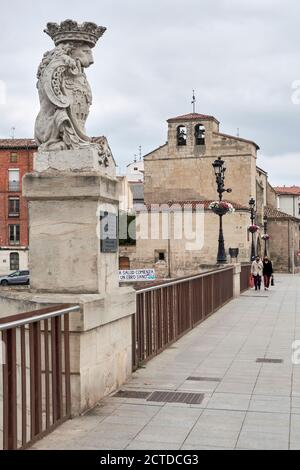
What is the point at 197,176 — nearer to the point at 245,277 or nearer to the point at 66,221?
the point at 245,277

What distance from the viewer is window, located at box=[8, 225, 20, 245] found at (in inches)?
2372

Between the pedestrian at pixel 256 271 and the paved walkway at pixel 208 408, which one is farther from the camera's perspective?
the pedestrian at pixel 256 271

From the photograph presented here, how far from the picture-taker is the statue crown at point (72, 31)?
6500 millimetres

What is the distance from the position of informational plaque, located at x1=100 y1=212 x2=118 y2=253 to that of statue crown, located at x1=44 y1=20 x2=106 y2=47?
1.89 meters

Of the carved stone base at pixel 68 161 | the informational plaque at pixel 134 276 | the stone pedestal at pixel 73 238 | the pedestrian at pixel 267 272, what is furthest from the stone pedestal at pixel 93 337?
the pedestrian at pixel 267 272

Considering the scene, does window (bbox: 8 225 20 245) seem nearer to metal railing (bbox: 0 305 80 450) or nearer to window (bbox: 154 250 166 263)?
window (bbox: 154 250 166 263)

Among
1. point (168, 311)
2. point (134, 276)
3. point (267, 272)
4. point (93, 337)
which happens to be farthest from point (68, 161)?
point (267, 272)

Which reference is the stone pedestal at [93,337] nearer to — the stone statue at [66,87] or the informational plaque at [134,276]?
the stone statue at [66,87]

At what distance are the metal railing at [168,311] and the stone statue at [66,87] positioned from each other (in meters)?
2.50

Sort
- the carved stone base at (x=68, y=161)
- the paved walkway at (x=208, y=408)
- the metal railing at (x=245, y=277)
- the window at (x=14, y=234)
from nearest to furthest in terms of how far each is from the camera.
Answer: the paved walkway at (x=208, y=408) → the carved stone base at (x=68, y=161) → the metal railing at (x=245, y=277) → the window at (x=14, y=234)

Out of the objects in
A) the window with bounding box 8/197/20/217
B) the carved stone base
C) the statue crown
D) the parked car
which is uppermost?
the window with bounding box 8/197/20/217

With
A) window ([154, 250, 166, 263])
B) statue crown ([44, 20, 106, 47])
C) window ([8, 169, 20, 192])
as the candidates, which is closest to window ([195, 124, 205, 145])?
window ([154, 250, 166, 263])

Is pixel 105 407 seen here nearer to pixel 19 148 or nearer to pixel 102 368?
pixel 102 368

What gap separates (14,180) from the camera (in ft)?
203
